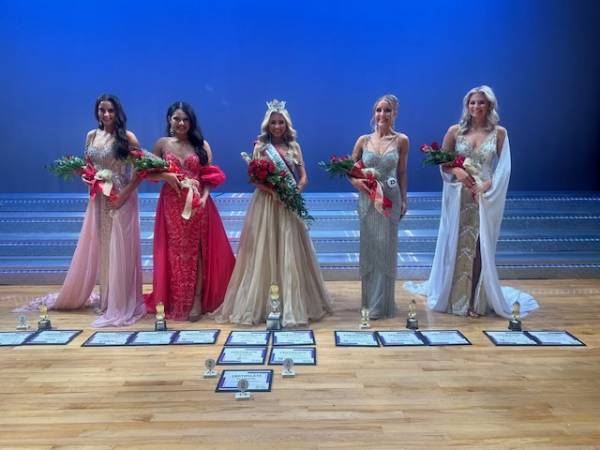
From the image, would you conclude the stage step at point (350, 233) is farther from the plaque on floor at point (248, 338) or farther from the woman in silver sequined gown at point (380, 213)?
the plaque on floor at point (248, 338)

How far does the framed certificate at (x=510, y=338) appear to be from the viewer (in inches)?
143

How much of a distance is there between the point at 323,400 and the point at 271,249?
1509 mm

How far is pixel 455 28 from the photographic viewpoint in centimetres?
781

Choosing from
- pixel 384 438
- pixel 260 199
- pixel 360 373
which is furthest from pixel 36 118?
pixel 384 438

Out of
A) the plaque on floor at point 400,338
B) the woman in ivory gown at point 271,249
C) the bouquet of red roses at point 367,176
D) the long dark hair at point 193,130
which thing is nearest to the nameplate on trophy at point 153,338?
the woman in ivory gown at point 271,249

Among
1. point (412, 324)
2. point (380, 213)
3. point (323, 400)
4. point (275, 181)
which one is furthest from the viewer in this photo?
point (380, 213)

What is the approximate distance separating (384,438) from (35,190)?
295 inches

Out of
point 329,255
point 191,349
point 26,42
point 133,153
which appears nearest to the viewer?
point 191,349

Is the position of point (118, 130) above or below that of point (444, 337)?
above

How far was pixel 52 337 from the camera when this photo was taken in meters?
3.79

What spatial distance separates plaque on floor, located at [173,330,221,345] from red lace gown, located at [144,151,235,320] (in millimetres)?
385

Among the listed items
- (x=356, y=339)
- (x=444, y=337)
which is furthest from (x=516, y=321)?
(x=356, y=339)

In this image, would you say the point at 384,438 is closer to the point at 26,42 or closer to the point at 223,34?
the point at 223,34

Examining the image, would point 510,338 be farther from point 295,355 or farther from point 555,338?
point 295,355
